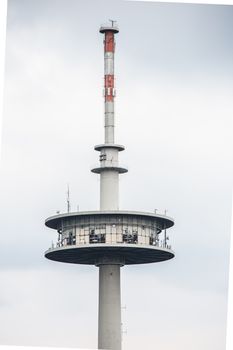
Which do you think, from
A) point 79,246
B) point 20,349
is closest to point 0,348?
point 20,349

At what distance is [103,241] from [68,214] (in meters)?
4.41

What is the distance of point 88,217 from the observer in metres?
200

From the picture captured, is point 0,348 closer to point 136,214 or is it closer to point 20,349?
point 20,349

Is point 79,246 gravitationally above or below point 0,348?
above

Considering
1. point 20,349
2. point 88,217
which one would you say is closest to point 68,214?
point 88,217

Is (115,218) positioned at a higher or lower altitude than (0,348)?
higher

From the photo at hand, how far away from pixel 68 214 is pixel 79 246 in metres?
3.42

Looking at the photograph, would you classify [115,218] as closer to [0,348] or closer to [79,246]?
[79,246]

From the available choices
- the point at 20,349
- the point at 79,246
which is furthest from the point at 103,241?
the point at 20,349

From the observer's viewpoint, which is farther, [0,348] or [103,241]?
[103,241]

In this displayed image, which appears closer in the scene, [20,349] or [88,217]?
[20,349]

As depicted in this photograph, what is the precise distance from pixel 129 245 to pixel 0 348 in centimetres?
5108

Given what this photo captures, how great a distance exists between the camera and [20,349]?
152875 mm

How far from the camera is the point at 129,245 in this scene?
654ft
